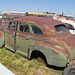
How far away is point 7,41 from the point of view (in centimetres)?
516

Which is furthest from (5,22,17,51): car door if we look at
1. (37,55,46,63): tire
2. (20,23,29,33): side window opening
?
(37,55,46,63): tire

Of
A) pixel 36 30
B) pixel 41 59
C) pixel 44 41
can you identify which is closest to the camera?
pixel 44 41

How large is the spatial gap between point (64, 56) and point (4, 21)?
284 inches

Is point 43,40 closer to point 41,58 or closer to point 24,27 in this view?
point 41,58

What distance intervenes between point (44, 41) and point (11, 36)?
5.84ft

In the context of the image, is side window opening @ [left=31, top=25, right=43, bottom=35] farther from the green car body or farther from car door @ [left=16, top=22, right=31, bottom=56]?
car door @ [left=16, top=22, right=31, bottom=56]

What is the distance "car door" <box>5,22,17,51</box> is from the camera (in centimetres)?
476

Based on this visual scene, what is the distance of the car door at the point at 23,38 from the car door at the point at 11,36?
0.25 meters

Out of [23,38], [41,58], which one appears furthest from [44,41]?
[23,38]

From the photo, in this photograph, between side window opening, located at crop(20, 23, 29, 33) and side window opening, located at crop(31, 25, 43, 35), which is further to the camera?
side window opening, located at crop(20, 23, 29, 33)

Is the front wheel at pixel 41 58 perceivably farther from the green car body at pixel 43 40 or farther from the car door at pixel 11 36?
the car door at pixel 11 36

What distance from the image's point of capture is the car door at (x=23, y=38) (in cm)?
424

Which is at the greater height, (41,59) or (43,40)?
(43,40)

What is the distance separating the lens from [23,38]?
4.33 m
